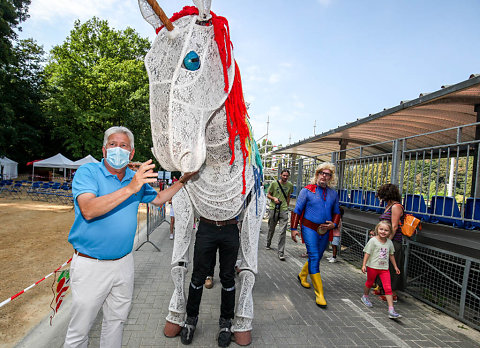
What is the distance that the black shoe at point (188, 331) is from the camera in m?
2.39

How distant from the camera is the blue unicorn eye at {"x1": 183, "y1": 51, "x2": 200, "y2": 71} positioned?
5.41 ft

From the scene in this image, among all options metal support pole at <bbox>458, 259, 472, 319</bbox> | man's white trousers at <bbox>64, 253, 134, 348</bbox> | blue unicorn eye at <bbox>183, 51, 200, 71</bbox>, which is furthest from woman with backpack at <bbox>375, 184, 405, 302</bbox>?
man's white trousers at <bbox>64, 253, 134, 348</bbox>

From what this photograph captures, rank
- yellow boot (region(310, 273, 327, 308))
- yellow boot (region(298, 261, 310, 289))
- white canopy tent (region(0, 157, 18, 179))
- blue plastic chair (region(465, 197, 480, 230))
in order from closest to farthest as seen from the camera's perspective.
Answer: blue plastic chair (region(465, 197, 480, 230)), yellow boot (region(310, 273, 327, 308)), yellow boot (region(298, 261, 310, 289)), white canopy tent (region(0, 157, 18, 179))

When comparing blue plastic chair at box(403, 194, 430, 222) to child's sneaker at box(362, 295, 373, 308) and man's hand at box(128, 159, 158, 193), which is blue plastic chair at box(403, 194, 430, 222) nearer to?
child's sneaker at box(362, 295, 373, 308)

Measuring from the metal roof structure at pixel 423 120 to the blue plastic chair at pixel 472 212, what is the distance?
957 millimetres

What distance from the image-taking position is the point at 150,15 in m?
1.75

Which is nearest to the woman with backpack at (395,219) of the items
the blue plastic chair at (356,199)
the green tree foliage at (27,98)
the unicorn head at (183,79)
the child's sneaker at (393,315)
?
the child's sneaker at (393,315)

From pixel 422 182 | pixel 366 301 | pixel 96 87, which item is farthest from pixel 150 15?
pixel 96 87

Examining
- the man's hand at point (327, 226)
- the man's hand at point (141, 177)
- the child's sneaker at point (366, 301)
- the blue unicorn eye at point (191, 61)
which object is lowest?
the child's sneaker at point (366, 301)

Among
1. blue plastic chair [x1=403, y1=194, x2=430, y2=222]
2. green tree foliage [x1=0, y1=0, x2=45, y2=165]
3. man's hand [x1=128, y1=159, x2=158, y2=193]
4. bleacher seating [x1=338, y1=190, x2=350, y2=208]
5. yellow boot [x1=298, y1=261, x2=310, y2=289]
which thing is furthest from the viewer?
green tree foliage [x1=0, y1=0, x2=45, y2=165]

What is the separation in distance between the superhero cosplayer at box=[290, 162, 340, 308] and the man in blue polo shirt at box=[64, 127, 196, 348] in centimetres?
230

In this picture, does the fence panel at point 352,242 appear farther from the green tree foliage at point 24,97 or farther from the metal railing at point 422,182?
the green tree foliage at point 24,97

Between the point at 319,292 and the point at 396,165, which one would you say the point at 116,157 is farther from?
the point at 396,165

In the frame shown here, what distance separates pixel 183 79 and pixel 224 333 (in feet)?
7.06
